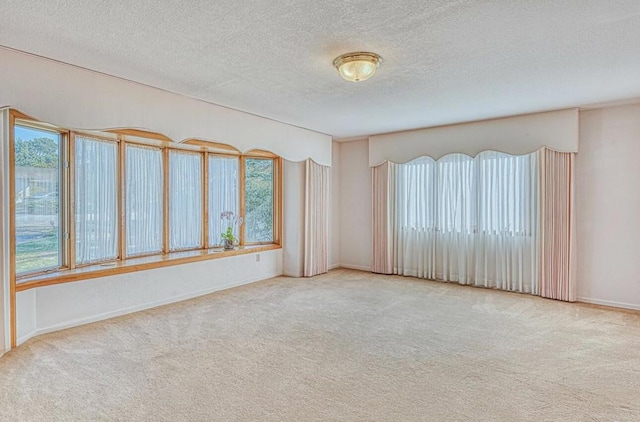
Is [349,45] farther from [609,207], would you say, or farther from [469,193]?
[609,207]

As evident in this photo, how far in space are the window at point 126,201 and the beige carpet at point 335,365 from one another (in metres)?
0.92

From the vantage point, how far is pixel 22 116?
332cm

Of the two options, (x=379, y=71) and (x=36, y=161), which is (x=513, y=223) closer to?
(x=379, y=71)

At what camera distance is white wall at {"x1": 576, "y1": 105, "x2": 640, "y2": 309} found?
4.50m

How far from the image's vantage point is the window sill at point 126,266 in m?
3.60

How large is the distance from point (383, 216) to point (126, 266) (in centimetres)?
421

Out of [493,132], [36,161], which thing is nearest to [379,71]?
[493,132]

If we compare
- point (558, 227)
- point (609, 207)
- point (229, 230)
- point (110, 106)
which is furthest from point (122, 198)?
point (609, 207)

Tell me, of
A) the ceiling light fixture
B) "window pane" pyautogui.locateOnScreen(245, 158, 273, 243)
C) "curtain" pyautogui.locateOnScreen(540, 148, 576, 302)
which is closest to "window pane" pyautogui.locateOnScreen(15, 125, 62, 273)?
"window pane" pyautogui.locateOnScreen(245, 158, 273, 243)

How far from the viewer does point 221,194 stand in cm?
592

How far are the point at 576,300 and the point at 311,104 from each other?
4346 mm

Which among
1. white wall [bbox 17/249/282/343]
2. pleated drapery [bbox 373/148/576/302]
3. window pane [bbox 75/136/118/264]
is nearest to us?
white wall [bbox 17/249/282/343]

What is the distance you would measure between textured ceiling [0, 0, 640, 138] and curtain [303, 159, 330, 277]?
2.13 m

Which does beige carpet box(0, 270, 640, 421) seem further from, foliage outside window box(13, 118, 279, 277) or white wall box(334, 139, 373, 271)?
white wall box(334, 139, 373, 271)
